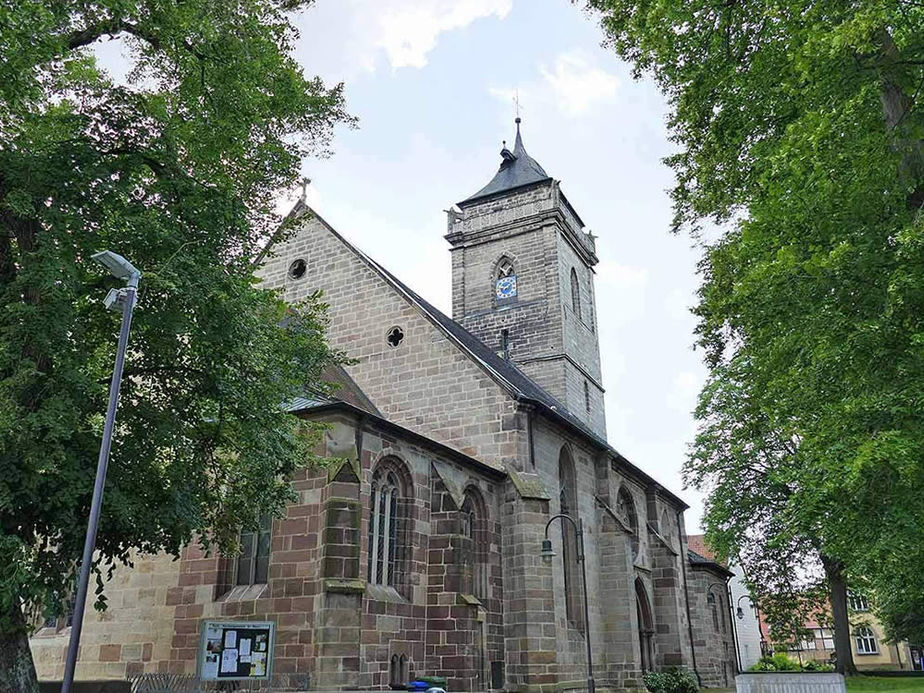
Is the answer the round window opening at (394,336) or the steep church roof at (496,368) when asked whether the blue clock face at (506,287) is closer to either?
the steep church roof at (496,368)

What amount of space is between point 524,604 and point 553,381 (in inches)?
504

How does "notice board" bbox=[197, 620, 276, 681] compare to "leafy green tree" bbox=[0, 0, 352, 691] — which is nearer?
"leafy green tree" bbox=[0, 0, 352, 691]

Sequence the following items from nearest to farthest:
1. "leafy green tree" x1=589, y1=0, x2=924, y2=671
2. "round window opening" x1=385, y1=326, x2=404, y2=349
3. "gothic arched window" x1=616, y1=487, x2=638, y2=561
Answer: "leafy green tree" x1=589, y1=0, x2=924, y2=671, "round window opening" x1=385, y1=326, x2=404, y2=349, "gothic arched window" x1=616, y1=487, x2=638, y2=561

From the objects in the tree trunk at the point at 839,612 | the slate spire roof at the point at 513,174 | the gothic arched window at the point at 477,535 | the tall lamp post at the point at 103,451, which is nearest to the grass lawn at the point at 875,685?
the tree trunk at the point at 839,612

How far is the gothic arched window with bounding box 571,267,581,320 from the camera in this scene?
31.8 meters

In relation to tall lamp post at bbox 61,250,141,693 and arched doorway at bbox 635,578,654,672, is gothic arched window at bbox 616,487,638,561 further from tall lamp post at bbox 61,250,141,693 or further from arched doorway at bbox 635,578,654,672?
tall lamp post at bbox 61,250,141,693

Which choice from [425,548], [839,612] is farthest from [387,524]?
[839,612]

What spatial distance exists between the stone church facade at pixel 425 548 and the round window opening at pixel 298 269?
60 millimetres

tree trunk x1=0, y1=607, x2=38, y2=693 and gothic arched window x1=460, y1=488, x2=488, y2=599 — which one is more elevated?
gothic arched window x1=460, y1=488, x2=488, y2=599

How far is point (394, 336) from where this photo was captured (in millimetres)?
20781

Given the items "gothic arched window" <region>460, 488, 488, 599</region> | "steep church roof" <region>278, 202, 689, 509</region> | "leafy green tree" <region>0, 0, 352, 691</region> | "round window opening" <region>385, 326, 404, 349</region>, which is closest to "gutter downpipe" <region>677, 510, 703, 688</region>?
"steep church roof" <region>278, 202, 689, 509</region>

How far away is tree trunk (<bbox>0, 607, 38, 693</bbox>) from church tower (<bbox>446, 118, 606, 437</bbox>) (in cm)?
2144

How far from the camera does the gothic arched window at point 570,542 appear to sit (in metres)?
20.1

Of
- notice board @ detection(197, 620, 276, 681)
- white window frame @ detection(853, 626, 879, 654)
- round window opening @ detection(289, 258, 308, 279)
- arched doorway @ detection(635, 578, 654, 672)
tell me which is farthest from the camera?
white window frame @ detection(853, 626, 879, 654)
